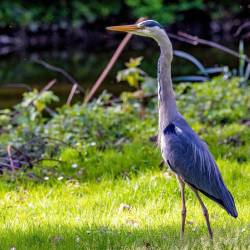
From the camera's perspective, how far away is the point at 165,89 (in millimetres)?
5277

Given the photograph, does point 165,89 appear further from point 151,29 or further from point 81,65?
point 81,65

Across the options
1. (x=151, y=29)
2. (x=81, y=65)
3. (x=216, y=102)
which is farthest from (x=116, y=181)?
(x=81, y=65)

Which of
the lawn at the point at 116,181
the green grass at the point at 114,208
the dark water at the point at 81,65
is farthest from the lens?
the dark water at the point at 81,65

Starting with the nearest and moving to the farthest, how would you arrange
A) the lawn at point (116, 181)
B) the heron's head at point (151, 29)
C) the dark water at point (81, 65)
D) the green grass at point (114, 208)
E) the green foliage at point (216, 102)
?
the green grass at point (114, 208) < the lawn at point (116, 181) < the heron's head at point (151, 29) < the green foliage at point (216, 102) < the dark water at point (81, 65)

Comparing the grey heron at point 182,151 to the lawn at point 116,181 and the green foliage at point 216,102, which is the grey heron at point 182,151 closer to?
the lawn at point 116,181

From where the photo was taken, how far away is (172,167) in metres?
5.09

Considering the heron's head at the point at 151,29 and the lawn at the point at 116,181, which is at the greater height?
the heron's head at the point at 151,29

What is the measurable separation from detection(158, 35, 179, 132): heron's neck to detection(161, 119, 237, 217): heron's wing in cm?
9

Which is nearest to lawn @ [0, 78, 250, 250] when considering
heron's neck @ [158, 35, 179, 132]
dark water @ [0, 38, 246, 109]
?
heron's neck @ [158, 35, 179, 132]

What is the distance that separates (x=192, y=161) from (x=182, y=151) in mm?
104

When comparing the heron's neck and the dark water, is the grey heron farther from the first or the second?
the dark water

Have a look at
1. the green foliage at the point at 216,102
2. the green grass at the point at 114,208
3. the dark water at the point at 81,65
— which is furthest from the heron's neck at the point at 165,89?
the dark water at the point at 81,65

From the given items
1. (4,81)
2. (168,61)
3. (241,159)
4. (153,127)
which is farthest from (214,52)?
(168,61)

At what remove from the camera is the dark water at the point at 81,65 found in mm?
15445
